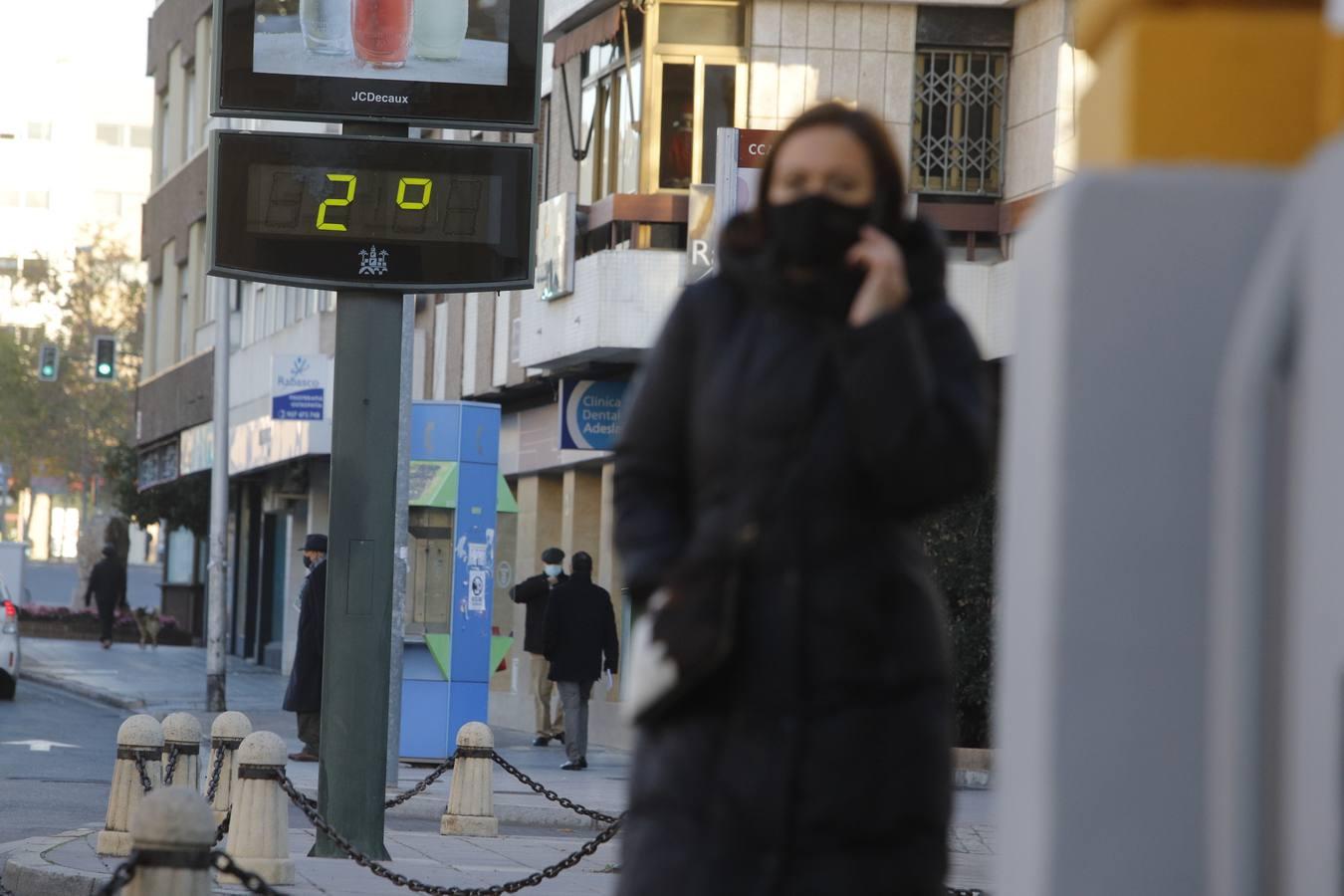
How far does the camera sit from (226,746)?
511 inches

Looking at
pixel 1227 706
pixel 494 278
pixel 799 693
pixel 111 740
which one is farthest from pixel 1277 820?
pixel 111 740

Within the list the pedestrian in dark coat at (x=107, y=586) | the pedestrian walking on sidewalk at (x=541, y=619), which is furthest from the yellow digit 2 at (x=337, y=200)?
the pedestrian in dark coat at (x=107, y=586)

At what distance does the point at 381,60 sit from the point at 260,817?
3493mm

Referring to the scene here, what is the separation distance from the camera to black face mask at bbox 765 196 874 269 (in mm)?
4066

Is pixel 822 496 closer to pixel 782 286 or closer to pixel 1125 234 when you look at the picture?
pixel 782 286

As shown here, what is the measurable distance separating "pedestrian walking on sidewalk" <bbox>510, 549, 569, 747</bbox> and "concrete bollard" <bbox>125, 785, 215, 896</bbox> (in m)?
14.9

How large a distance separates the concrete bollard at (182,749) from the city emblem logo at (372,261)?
2.64m

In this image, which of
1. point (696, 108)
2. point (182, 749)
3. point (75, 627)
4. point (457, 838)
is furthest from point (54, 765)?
point (75, 627)

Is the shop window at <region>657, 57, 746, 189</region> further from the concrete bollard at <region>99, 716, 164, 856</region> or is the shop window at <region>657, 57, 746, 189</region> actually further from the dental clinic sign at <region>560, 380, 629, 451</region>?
the concrete bollard at <region>99, 716, 164, 856</region>

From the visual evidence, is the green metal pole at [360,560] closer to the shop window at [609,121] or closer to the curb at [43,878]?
the curb at [43,878]

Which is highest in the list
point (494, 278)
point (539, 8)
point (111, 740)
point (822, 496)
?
point (539, 8)

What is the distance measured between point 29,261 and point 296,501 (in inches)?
1314

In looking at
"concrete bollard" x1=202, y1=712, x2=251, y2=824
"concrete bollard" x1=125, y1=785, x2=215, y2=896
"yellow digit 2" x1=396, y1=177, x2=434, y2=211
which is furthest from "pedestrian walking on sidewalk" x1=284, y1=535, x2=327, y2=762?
"concrete bollard" x1=125, y1=785, x2=215, y2=896

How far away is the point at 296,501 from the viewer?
40.9 meters
